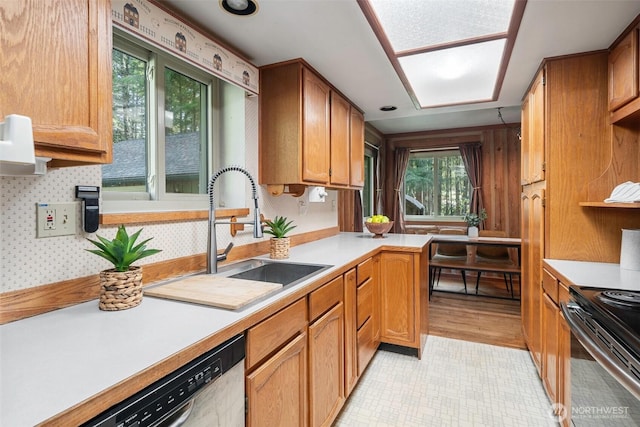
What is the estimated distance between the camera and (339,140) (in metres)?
2.74

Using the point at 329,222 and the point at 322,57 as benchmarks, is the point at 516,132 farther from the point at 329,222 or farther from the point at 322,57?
the point at 322,57

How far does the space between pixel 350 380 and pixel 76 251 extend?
156cm

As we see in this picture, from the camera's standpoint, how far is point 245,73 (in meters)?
1.98

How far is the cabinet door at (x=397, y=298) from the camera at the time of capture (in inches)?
98.0

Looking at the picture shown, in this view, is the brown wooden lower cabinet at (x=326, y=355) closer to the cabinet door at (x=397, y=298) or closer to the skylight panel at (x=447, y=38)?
the cabinet door at (x=397, y=298)

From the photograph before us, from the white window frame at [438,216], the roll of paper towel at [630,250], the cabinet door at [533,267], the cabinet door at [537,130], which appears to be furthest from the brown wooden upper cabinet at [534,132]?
the white window frame at [438,216]

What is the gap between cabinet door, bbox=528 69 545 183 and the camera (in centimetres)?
208

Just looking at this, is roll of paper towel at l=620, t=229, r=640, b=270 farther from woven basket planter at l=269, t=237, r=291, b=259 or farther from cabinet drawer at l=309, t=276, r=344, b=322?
woven basket planter at l=269, t=237, r=291, b=259

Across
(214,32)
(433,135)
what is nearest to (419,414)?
(214,32)

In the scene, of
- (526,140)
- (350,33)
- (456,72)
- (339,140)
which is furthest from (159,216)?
(526,140)

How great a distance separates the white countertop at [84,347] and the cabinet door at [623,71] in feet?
6.47

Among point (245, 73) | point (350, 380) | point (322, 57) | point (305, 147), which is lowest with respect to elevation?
point (350, 380)

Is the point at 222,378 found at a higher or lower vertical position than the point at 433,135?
lower

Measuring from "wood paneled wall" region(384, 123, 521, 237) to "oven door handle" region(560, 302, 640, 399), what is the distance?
3.94 m
